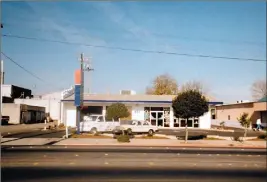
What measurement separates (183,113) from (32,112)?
44738 mm

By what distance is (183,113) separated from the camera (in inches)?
1024

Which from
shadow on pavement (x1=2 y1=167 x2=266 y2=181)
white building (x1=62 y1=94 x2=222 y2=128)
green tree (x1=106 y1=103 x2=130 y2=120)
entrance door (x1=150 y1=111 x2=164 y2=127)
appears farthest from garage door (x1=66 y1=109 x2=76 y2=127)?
shadow on pavement (x1=2 y1=167 x2=266 y2=181)

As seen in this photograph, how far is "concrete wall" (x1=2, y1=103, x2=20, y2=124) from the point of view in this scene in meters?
54.1

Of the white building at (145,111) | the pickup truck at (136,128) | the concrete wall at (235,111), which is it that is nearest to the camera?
the pickup truck at (136,128)

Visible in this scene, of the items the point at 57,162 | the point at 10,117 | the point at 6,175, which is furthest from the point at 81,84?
the point at 10,117

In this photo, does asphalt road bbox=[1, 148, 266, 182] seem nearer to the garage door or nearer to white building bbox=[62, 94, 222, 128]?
white building bbox=[62, 94, 222, 128]

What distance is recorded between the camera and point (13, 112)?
5475 cm

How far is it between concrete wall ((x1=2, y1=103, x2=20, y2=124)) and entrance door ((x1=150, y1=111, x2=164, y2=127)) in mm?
23934

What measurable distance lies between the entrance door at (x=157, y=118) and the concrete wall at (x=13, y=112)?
23.9m

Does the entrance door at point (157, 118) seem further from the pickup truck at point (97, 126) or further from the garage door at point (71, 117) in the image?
the pickup truck at point (97, 126)

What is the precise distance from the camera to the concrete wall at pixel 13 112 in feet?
177

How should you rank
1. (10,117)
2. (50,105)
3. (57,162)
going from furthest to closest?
(50,105), (10,117), (57,162)

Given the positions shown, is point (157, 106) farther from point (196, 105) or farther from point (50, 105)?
point (50, 105)

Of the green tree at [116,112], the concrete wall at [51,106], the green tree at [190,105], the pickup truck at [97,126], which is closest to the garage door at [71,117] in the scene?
the pickup truck at [97,126]
